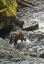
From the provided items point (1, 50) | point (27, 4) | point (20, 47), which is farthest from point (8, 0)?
point (27, 4)

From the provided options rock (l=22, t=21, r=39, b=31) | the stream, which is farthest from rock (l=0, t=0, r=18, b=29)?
the stream

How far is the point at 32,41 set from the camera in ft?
47.9

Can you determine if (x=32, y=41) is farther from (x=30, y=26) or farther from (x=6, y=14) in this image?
(x=30, y=26)

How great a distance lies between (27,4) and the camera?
1003 inches

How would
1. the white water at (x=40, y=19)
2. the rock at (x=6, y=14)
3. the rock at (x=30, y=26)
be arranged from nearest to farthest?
the rock at (x=6, y=14) < the rock at (x=30, y=26) < the white water at (x=40, y=19)

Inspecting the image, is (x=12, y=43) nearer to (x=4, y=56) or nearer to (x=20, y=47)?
(x=20, y=47)

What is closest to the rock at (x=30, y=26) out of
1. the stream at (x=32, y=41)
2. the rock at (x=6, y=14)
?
the stream at (x=32, y=41)

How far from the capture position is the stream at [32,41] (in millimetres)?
9828

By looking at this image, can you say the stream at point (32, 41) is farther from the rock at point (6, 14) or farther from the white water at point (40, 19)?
the rock at point (6, 14)

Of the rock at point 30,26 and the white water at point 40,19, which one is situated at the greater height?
the white water at point 40,19

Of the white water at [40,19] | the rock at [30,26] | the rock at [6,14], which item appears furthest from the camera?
the white water at [40,19]

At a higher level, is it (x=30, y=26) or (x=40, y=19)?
(x=40, y=19)

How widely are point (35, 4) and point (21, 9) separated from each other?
2.48 metres

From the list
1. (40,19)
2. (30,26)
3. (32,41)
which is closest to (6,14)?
(30,26)
